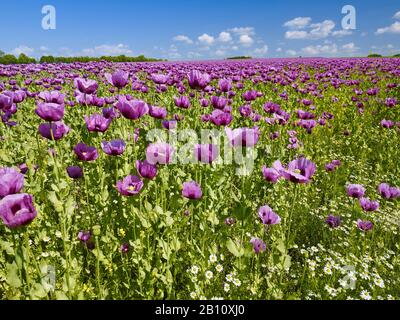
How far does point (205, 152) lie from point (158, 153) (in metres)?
0.38

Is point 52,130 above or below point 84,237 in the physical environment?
above

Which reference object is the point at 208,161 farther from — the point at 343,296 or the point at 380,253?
the point at 380,253

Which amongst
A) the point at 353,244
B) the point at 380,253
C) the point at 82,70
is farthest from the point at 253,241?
the point at 82,70

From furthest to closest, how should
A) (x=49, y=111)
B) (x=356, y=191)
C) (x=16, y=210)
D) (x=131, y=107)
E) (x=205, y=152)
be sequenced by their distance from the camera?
1. (x=356, y=191)
2. (x=131, y=107)
3. (x=205, y=152)
4. (x=49, y=111)
5. (x=16, y=210)

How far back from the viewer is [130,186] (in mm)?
2383

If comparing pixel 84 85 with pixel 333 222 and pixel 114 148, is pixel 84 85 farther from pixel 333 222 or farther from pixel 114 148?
pixel 333 222

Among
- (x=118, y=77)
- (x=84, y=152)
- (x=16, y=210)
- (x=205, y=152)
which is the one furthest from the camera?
(x=118, y=77)

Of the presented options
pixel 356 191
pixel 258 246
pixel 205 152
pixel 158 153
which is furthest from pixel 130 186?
pixel 356 191

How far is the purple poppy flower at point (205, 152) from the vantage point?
2.54 m

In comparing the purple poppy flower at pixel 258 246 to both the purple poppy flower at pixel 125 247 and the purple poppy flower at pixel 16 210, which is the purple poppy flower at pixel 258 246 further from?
the purple poppy flower at pixel 16 210

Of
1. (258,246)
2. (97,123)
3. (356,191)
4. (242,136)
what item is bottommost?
(258,246)

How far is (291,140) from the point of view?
5180 mm
